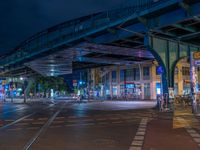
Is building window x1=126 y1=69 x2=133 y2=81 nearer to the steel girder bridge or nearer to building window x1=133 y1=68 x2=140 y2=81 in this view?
building window x1=133 y1=68 x2=140 y2=81

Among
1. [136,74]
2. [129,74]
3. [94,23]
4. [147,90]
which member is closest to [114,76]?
[129,74]

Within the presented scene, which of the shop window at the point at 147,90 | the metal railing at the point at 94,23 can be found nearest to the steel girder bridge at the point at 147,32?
the metal railing at the point at 94,23

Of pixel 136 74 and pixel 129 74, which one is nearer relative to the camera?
pixel 136 74

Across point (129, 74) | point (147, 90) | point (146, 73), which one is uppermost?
point (129, 74)

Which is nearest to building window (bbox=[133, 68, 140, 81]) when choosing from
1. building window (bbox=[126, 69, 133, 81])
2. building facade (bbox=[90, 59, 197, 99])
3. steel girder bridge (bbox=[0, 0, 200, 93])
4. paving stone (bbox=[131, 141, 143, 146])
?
building facade (bbox=[90, 59, 197, 99])

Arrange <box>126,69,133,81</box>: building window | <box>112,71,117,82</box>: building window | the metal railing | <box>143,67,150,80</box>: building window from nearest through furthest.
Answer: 1. the metal railing
2. <box>143,67,150,80</box>: building window
3. <box>126,69,133,81</box>: building window
4. <box>112,71,117,82</box>: building window

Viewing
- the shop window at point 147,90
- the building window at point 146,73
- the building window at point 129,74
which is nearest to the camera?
the building window at point 146,73

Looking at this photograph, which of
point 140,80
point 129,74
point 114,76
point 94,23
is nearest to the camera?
point 94,23

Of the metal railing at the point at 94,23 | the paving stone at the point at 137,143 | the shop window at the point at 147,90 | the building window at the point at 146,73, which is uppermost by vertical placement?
the metal railing at the point at 94,23

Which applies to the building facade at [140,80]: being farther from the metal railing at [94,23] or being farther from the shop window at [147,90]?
the metal railing at [94,23]

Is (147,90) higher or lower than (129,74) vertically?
lower

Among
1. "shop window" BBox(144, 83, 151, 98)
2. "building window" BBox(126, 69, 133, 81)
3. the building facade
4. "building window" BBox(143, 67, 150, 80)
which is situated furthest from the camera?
"building window" BBox(126, 69, 133, 81)

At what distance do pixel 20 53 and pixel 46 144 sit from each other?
43.9 meters

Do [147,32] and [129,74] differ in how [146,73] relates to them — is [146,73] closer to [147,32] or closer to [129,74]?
[129,74]
